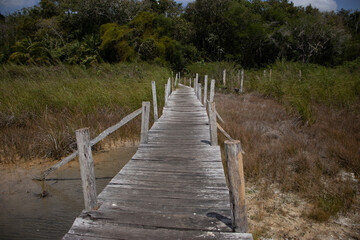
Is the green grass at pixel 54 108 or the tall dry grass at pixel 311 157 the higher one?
the green grass at pixel 54 108

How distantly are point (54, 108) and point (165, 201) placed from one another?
6.26 meters

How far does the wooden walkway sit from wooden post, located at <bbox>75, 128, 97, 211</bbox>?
5.6 inches

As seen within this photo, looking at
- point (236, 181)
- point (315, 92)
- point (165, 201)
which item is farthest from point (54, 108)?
point (315, 92)

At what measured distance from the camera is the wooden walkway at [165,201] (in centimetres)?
220

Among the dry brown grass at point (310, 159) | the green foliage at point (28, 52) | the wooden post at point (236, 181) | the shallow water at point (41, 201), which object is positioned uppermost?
the green foliage at point (28, 52)

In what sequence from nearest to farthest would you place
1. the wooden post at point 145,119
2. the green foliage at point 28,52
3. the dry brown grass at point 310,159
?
the dry brown grass at point 310,159 < the wooden post at point 145,119 < the green foliage at point 28,52

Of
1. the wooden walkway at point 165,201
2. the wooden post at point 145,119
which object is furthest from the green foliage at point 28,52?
the wooden walkway at point 165,201

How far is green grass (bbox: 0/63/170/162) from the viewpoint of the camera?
5.41 metres

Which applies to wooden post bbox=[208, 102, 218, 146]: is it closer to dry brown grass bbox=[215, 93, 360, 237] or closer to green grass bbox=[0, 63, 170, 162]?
dry brown grass bbox=[215, 93, 360, 237]

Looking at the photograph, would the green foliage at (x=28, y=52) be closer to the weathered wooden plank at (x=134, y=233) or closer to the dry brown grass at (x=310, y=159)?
the dry brown grass at (x=310, y=159)

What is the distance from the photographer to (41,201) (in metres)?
3.81

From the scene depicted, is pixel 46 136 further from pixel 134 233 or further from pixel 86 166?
pixel 134 233

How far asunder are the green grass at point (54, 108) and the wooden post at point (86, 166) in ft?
11.3

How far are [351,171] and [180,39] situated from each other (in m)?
35.3
